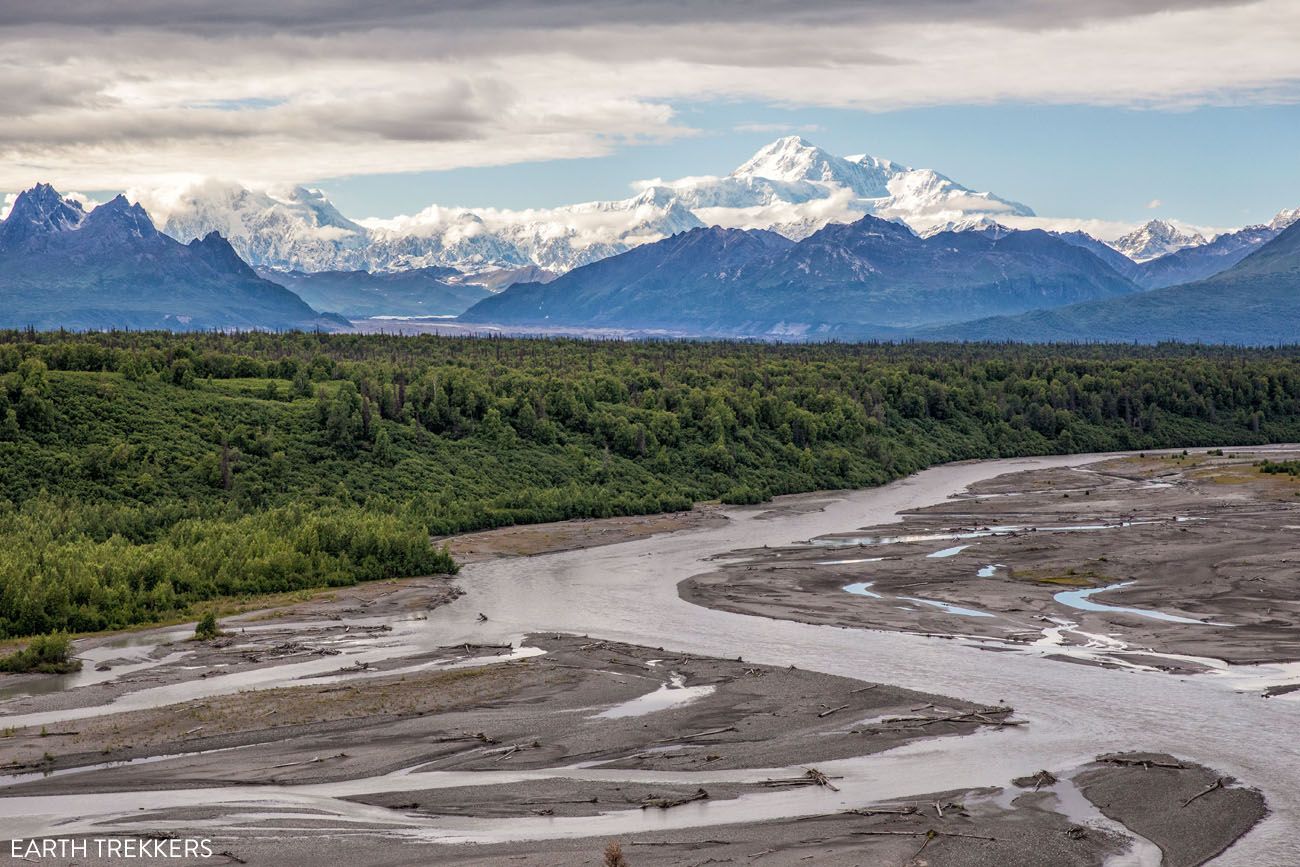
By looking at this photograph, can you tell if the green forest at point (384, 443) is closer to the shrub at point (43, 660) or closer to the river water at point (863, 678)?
the shrub at point (43, 660)

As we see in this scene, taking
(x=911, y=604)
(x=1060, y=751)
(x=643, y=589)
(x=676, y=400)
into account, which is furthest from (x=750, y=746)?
(x=676, y=400)

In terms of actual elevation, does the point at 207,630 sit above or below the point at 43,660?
below

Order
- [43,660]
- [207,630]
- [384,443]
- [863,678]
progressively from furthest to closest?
[384,443] < [207,630] < [43,660] < [863,678]

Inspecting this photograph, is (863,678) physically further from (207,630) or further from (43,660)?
(43,660)

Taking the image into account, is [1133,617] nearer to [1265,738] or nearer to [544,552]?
[1265,738]

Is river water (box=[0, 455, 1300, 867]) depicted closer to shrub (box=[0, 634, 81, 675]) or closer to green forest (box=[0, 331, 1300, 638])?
shrub (box=[0, 634, 81, 675])

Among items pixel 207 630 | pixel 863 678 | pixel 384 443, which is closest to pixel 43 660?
pixel 207 630
